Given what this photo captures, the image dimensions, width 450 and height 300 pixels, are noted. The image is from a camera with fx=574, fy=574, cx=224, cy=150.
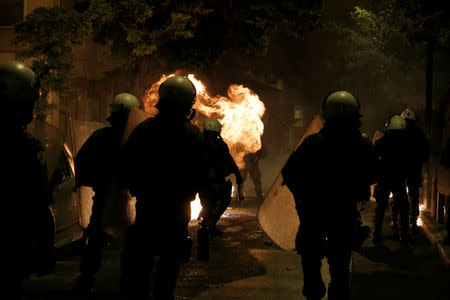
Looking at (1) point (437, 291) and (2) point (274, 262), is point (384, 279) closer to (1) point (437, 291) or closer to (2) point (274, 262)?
(1) point (437, 291)

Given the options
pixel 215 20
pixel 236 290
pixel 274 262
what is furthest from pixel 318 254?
pixel 215 20

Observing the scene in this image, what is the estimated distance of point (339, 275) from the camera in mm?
4605

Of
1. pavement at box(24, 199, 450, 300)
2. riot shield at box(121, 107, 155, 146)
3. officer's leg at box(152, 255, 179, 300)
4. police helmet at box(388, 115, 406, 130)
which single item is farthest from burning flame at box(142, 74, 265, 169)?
officer's leg at box(152, 255, 179, 300)

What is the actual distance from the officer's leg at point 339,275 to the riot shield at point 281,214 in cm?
116

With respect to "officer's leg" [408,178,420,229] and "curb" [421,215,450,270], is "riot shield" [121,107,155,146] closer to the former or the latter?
"curb" [421,215,450,270]

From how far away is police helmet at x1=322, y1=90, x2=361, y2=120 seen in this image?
4.71 meters

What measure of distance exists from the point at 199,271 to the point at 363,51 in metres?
27.6

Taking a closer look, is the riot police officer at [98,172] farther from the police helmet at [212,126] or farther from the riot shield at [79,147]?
the police helmet at [212,126]

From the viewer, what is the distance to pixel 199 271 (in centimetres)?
712

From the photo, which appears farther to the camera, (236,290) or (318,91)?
(318,91)

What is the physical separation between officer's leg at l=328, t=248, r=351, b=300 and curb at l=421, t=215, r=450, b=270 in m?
3.57

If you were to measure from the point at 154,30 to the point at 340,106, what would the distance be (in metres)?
10.3

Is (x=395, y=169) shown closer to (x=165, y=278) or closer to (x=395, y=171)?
(x=395, y=171)

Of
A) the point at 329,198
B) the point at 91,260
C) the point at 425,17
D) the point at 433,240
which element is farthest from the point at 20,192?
the point at 425,17
